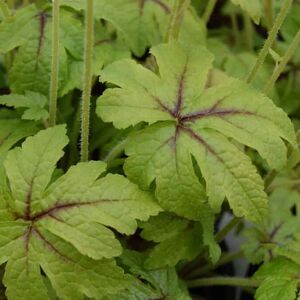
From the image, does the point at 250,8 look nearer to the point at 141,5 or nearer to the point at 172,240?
the point at 141,5

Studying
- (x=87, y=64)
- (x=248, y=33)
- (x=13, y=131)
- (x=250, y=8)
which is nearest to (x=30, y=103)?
(x=13, y=131)

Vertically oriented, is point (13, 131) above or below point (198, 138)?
below

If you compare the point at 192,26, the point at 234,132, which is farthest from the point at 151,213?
the point at 192,26

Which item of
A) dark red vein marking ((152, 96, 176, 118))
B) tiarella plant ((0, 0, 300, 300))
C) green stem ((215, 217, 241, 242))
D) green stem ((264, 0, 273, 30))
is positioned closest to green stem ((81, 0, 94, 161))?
tiarella plant ((0, 0, 300, 300))

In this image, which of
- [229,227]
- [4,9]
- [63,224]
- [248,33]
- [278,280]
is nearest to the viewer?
[63,224]

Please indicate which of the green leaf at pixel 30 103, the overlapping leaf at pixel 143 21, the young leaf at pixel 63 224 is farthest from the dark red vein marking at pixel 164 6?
the young leaf at pixel 63 224
